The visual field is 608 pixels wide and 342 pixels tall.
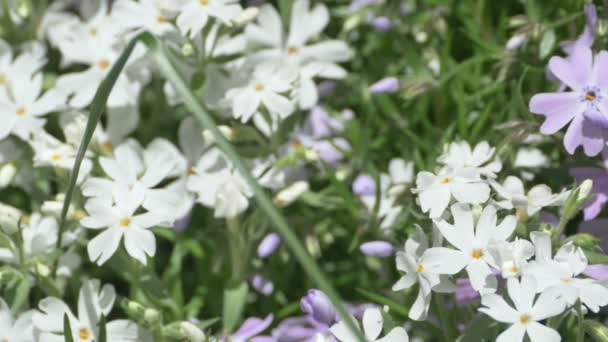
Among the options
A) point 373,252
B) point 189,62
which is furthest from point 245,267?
point 189,62

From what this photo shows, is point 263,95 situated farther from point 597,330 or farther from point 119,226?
point 597,330

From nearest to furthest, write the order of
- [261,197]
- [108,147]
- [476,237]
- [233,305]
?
[261,197] < [476,237] < [233,305] < [108,147]

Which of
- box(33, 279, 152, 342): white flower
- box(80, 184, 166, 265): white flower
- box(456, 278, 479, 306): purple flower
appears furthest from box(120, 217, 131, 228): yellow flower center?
box(456, 278, 479, 306): purple flower

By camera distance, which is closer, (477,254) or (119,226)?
(477,254)

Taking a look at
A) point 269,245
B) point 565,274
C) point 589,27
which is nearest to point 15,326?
point 269,245

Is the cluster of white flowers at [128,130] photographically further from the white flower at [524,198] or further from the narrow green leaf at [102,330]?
the white flower at [524,198]

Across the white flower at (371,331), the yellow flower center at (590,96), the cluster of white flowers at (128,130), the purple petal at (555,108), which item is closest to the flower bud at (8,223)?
the cluster of white flowers at (128,130)

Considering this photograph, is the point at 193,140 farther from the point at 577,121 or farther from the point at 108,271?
the point at 577,121
